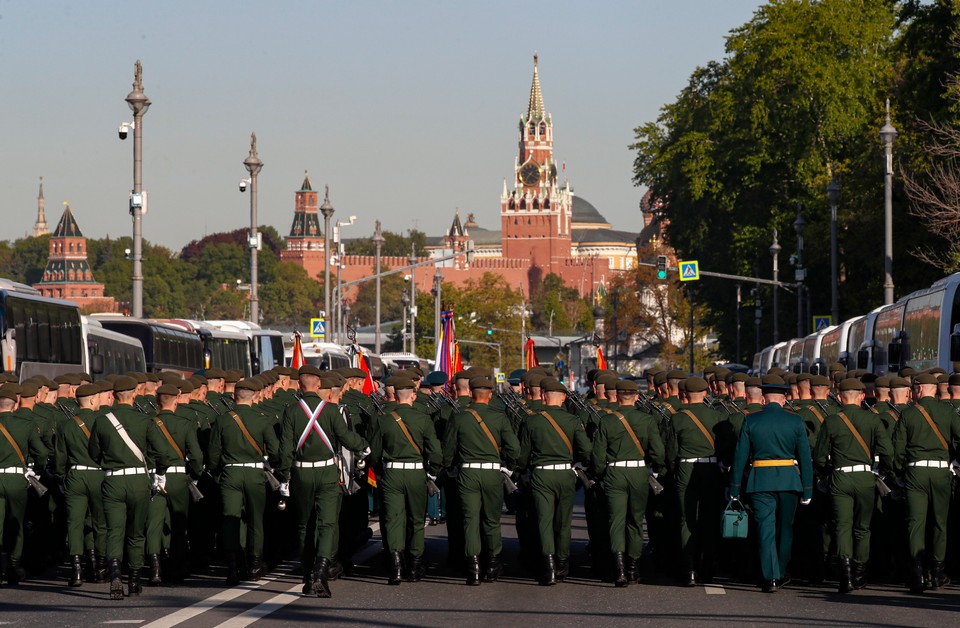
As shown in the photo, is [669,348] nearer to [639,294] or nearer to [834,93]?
[639,294]

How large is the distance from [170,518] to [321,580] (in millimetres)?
1879

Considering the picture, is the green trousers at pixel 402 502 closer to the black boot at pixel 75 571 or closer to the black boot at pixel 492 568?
the black boot at pixel 492 568

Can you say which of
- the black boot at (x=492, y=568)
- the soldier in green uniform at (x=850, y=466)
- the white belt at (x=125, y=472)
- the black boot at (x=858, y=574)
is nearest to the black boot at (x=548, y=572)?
the black boot at (x=492, y=568)

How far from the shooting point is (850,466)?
13680mm

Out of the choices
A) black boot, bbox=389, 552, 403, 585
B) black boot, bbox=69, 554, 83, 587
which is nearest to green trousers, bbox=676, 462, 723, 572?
black boot, bbox=389, 552, 403, 585

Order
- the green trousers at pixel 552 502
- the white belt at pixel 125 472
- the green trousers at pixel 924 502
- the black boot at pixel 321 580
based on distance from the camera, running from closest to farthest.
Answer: the black boot at pixel 321 580 < the white belt at pixel 125 472 < the green trousers at pixel 924 502 < the green trousers at pixel 552 502

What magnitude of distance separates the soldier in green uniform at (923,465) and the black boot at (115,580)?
20.0 feet

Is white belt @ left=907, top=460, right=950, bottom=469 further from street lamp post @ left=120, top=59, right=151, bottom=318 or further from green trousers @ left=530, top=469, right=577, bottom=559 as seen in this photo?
street lamp post @ left=120, top=59, right=151, bottom=318

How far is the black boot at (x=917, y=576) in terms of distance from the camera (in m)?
13.5

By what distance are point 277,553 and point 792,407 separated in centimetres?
482

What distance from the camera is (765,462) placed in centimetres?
1345

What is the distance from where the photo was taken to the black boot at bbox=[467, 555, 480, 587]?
14.1 metres

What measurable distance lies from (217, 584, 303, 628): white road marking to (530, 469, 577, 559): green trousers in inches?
79.3

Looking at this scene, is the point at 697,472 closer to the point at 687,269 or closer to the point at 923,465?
the point at 923,465
